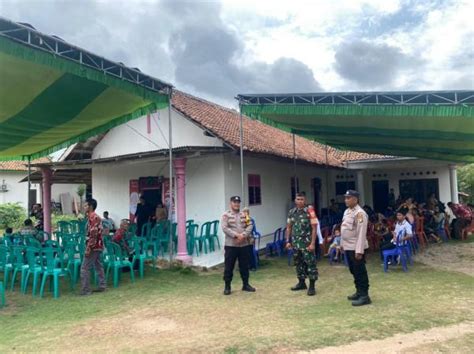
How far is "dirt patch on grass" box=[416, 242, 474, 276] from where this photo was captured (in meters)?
8.03

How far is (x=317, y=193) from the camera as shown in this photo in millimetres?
16312

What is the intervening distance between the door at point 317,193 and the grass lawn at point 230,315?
28.3 feet

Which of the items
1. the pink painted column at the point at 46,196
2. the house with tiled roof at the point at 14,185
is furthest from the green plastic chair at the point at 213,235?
the house with tiled roof at the point at 14,185

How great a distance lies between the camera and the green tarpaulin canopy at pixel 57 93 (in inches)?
204

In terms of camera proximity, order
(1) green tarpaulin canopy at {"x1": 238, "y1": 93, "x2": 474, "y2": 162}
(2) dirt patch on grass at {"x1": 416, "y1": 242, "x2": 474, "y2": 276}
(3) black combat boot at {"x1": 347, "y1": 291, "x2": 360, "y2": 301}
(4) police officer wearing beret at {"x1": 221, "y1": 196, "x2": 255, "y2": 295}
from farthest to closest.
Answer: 1. (2) dirt patch on grass at {"x1": 416, "y1": 242, "x2": 474, "y2": 276}
2. (1) green tarpaulin canopy at {"x1": 238, "y1": 93, "x2": 474, "y2": 162}
3. (4) police officer wearing beret at {"x1": 221, "y1": 196, "x2": 255, "y2": 295}
4. (3) black combat boot at {"x1": 347, "y1": 291, "x2": 360, "y2": 301}

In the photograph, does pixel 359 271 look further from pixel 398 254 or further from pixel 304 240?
pixel 398 254

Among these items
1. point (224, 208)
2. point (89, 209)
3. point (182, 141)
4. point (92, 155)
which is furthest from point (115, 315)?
point (92, 155)

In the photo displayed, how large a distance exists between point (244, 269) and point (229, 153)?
13.7 ft

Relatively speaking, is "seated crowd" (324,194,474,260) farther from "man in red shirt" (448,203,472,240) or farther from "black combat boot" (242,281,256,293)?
"black combat boot" (242,281,256,293)

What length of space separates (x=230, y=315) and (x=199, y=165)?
5.71 metres

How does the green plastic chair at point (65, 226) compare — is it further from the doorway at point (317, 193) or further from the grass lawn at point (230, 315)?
the doorway at point (317, 193)

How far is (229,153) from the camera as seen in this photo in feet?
32.9

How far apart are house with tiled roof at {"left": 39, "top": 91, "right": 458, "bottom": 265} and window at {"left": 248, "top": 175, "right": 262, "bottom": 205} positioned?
0.09 feet

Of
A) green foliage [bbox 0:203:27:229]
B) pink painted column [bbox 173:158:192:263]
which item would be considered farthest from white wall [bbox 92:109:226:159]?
green foliage [bbox 0:203:27:229]
